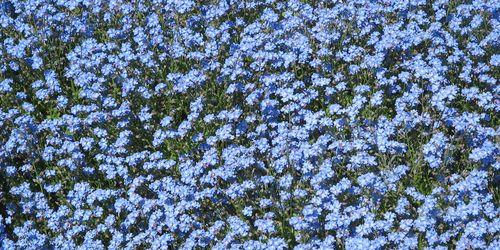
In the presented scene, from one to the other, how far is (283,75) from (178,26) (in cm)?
140

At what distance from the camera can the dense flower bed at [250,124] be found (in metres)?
6.80

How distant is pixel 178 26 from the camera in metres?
8.73

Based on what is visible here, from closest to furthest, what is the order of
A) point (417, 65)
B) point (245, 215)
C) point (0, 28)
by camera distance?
point (245, 215) → point (417, 65) → point (0, 28)

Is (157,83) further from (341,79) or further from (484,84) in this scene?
(484,84)

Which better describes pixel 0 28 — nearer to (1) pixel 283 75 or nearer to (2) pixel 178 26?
(2) pixel 178 26

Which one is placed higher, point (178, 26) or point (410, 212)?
point (178, 26)

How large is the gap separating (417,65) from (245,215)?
2.04 metres

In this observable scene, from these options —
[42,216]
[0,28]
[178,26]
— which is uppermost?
[0,28]

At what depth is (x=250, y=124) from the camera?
7703 millimetres

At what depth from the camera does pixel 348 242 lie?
6.46 meters

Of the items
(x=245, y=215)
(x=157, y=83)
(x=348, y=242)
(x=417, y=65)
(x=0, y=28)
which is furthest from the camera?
(x=0, y=28)

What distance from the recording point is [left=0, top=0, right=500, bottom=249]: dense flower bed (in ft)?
22.3

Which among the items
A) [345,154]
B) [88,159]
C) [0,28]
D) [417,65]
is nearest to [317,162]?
[345,154]

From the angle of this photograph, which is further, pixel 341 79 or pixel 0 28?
pixel 0 28
